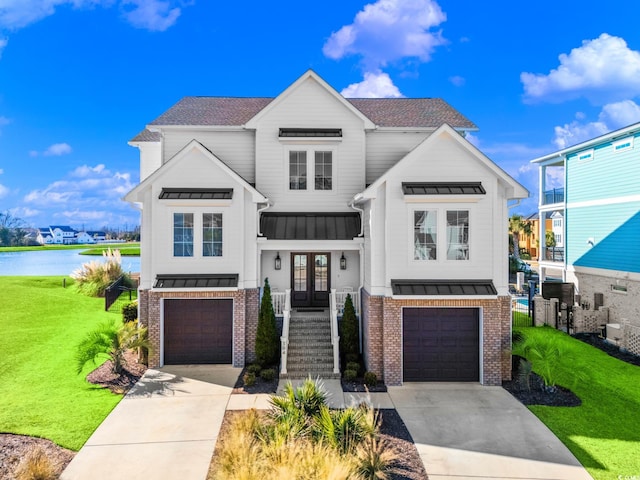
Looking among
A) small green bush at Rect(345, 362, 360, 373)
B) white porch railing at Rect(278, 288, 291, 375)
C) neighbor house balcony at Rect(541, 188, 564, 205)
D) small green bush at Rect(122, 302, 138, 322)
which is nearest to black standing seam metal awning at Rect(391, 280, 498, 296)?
small green bush at Rect(345, 362, 360, 373)

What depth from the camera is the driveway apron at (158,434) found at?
25.0 feet

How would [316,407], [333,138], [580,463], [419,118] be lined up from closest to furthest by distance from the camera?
[580,463]
[316,407]
[333,138]
[419,118]

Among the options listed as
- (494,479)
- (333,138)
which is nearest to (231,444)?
(494,479)

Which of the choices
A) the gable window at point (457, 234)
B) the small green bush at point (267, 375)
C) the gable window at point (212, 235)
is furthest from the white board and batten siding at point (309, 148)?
the small green bush at point (267, 375)

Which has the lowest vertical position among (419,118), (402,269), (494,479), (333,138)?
(494,479)

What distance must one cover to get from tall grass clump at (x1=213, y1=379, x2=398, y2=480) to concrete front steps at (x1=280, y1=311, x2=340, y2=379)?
125 inches

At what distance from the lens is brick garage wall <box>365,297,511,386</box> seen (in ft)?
40.1

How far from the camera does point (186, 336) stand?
45.7 feet

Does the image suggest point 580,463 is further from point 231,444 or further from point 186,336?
point 186,336

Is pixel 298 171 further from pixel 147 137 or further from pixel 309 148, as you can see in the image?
pixel 147 137

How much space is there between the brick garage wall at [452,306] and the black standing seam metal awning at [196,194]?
20.6ft

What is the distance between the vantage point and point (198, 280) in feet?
44.2

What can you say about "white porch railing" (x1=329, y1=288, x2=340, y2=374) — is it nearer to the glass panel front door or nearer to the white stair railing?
the white stair railing

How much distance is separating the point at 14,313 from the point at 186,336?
10.9m
